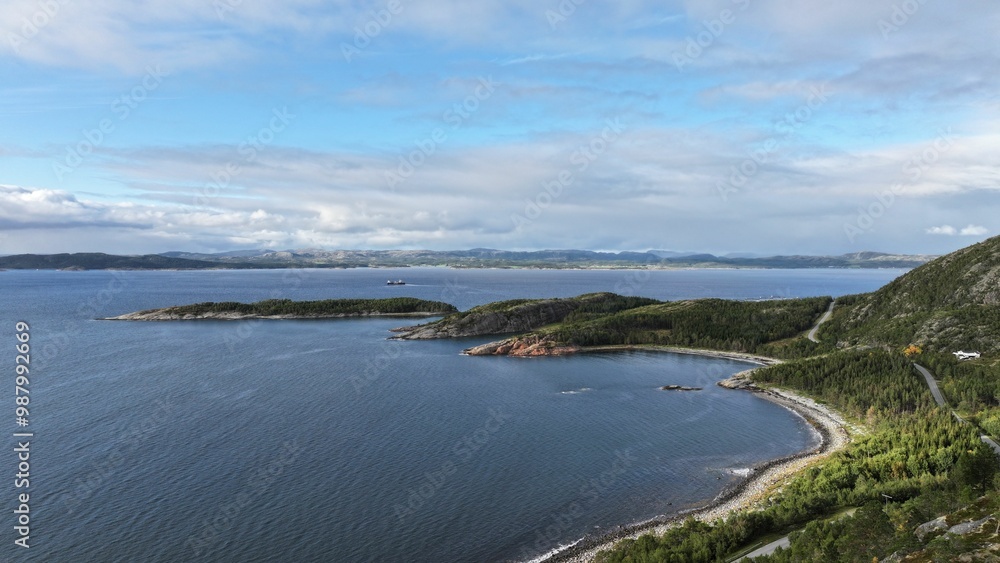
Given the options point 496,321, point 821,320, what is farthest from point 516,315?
point 821,320

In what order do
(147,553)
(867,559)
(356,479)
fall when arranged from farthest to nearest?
(356,479), (147,553), (867,559)

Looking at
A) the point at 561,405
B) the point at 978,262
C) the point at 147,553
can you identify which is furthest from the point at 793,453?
the point at 978,262

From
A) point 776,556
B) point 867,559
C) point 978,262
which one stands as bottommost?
point 776,556

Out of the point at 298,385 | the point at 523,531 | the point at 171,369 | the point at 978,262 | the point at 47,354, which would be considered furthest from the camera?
the point at 978,262

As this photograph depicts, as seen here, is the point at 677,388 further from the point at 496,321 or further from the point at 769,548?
the point at 496,321

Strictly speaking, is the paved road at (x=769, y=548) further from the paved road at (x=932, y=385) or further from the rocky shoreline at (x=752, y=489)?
the paved road at (x=932, y=385)

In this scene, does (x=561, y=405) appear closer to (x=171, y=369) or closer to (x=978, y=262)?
(x=171, y=369)

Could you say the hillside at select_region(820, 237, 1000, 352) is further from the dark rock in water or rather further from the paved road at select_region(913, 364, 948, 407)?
the dark rock in water
